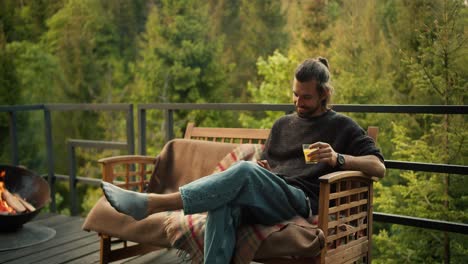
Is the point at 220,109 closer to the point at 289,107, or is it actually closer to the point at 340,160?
the point at 289,107

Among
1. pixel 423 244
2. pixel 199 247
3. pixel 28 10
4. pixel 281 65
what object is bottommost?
pixel 423 244

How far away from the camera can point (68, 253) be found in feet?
9.11

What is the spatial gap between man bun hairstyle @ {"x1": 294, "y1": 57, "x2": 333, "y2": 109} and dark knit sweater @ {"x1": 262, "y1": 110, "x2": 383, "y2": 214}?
0.09m

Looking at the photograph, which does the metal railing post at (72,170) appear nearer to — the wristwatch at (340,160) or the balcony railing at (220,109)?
the balcony railing at (220,109)

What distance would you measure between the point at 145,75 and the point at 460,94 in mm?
11469

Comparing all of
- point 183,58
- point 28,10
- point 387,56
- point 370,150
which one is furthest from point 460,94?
point 28,10

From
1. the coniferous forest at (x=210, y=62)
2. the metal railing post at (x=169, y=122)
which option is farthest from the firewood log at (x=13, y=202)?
the coniferous forest at (x=210, y=62)

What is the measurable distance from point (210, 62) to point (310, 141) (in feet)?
53.0

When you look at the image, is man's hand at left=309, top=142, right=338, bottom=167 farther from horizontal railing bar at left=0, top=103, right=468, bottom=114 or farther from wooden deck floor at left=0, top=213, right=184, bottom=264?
wooden deck floor at left=0, top=213, right=184, bottom=264

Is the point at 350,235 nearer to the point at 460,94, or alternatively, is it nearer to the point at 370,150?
the point at 370,150

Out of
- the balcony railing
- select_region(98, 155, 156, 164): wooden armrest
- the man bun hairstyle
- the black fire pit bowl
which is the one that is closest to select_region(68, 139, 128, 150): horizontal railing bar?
the balcony railing

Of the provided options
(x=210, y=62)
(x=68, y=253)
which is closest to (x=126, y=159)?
(x=68, y=253)

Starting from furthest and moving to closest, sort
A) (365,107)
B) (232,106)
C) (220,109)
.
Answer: (220,109)
(232,106)
(365,107)

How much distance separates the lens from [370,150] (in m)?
1.98
